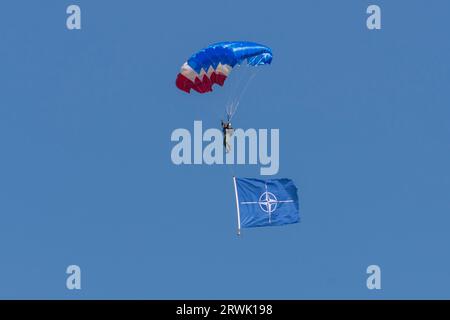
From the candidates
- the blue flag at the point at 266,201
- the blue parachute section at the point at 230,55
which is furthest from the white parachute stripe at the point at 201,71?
the blue flag at the point at 266,201

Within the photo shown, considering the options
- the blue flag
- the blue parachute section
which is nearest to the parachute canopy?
the blue parachute section

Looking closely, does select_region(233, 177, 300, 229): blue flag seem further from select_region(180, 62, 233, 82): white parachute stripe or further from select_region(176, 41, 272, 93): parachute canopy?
select_region(180, 62, 233, 82): white parachute stripe

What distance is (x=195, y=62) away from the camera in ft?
163

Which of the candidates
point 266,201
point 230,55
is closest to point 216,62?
point 230,55

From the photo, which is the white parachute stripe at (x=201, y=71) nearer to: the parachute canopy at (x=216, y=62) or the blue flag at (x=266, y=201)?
the parachute canopy at (x=216, y=62)

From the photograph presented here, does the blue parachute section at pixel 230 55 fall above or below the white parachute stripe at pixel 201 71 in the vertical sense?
above

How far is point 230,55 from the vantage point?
48781 millimetres

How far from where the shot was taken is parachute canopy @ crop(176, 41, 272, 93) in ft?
161

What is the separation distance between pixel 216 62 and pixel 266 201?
23.5 ft

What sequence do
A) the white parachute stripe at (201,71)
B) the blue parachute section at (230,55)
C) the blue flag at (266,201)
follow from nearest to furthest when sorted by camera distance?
the blue parachute section at (230,55)
the white parachute stripe at (201,71)
the blue flag at (266,201)

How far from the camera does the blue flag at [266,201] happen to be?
5347cm
